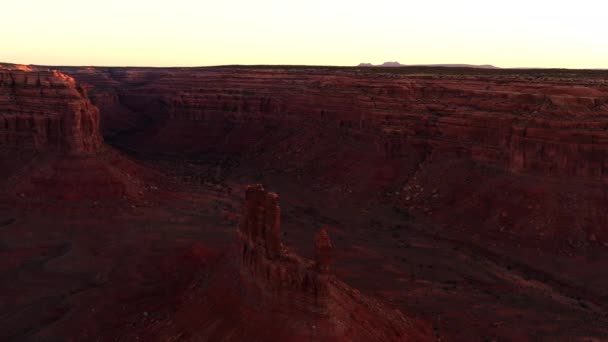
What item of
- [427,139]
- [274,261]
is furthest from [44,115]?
[427,139]

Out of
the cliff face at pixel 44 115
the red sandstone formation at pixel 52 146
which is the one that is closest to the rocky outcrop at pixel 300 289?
the red sandstone formation at pixel 52 146

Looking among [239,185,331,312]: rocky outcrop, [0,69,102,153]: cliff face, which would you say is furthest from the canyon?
[0,69,102,153]: cliff face

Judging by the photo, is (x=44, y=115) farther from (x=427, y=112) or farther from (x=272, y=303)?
(x=427, y=112)

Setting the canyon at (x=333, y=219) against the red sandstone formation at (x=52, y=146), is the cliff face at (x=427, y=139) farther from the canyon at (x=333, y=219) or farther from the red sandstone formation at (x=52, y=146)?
the red sandstone formation at (x=52, y=146)

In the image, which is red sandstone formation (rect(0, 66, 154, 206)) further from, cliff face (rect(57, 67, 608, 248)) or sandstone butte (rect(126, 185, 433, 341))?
sandstone butte (rect(126, 185, 433, 341))

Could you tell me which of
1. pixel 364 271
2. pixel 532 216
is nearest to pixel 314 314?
pixel 364 271
